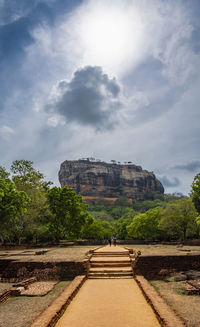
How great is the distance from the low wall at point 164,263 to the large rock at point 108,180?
385 ft

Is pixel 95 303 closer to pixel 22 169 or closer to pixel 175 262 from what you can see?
pixel 175 262

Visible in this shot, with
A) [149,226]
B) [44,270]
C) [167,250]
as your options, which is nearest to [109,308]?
[44,270]

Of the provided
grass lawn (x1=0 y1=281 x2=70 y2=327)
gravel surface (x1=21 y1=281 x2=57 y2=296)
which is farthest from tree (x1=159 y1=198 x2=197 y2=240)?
grass lawn (x1=0 y1=281 x2=70 y2=327)

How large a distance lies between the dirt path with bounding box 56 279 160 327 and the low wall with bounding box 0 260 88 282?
49.9 inches

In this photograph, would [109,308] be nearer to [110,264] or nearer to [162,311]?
[162,311]

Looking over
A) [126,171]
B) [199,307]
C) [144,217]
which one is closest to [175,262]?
[199,307]

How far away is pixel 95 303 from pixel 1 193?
10747mm

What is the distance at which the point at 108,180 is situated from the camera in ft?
445

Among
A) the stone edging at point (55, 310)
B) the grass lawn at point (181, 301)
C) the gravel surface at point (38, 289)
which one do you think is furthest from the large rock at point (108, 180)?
the stone edging at point (55, 310)

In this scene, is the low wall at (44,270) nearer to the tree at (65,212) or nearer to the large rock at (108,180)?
the tree at (65,212)

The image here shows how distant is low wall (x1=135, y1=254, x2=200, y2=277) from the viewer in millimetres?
9516

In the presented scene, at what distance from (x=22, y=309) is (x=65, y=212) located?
19800 millimetres

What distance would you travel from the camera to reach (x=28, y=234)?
28406 mm

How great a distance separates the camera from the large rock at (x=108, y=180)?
132 meters
